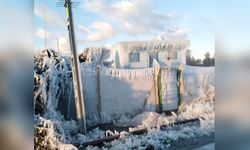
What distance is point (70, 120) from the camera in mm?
2709

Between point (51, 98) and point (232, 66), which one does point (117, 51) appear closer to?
point (51, 98)

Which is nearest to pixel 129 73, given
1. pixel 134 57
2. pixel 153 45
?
pixel 134 57

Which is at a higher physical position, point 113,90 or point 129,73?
point 129,73

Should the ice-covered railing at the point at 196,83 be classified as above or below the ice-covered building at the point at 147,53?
below

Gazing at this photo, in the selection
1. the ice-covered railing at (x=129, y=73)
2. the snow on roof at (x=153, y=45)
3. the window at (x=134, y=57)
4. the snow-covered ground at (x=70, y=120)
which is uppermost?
the snow on roof at (x=153, y=45)

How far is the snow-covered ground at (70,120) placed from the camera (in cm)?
267

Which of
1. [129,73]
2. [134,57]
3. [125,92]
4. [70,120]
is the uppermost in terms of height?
[134,57]

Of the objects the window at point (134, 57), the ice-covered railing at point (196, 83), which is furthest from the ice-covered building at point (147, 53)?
the ice-covered railing at point (196, 83)

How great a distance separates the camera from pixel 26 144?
8.52ft

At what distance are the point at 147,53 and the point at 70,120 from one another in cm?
80

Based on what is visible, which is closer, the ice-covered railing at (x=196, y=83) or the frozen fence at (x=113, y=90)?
the ice-covered railing at (x=196, y=83)

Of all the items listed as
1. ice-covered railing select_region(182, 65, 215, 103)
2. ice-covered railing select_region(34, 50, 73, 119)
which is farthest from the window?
ice-covered railing select_region(34, 50, 73, 119)

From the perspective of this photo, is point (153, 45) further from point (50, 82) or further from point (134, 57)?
point (50, 82)

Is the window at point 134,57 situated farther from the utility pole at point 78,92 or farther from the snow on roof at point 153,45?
the utility pole at point 78,92
